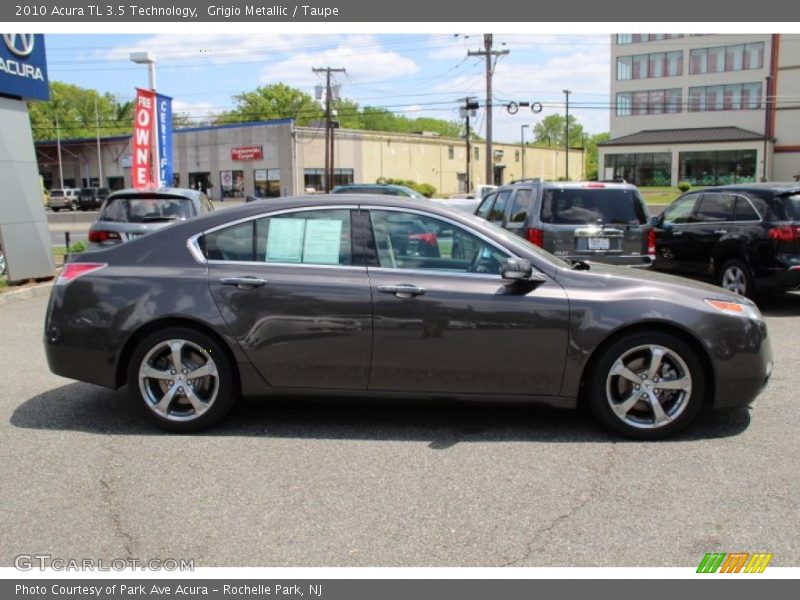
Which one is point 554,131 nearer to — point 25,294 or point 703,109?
point 703,109

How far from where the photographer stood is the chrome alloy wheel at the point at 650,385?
4801 mm

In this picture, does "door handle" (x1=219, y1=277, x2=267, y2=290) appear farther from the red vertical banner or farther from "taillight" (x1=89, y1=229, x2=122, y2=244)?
the red vertical banner

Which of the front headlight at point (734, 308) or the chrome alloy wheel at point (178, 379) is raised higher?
the front headlight at point (734, 308)

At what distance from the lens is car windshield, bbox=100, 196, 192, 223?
11.0 meters

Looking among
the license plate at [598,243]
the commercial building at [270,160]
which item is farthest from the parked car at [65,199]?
the license plate at [598,243]

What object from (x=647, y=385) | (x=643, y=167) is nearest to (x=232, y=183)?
(x=643, y=167)

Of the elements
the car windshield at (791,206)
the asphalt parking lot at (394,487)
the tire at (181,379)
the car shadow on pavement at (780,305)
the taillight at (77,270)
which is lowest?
the asphalt parking lot at (394,487)

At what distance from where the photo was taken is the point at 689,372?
480cm

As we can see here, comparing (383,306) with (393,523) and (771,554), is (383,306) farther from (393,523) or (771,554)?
(771,554)

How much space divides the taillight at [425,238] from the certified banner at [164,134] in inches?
678

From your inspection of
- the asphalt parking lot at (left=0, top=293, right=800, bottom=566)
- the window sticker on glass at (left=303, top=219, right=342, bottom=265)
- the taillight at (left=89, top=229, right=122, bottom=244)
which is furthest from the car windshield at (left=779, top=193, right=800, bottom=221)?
the taillight at (left=89, top=229, right=122, bottom=244)

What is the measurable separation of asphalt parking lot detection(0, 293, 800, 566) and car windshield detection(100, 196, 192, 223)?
5.58 m

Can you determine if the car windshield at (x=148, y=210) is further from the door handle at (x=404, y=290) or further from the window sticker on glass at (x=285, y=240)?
the door handle at (x=404, y=290)

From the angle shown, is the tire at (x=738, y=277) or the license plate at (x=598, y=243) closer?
the license plate at (x=598, y=243)
